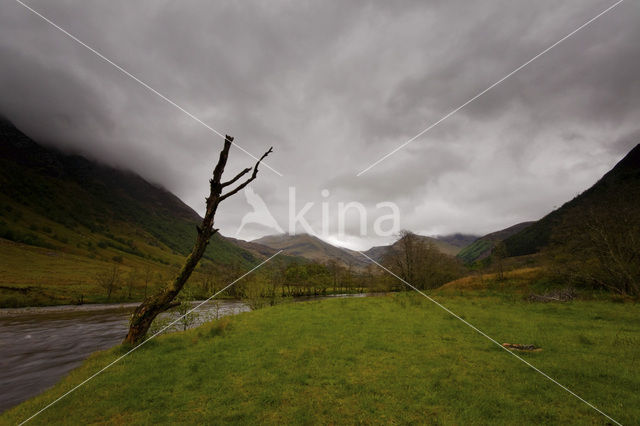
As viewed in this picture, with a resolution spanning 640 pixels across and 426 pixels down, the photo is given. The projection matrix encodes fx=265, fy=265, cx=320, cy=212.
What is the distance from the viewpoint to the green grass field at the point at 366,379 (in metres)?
7.55

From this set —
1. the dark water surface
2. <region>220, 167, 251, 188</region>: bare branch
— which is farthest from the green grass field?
<region>220, 167, 251, 188</region>: bare branch


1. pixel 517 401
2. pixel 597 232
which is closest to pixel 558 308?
pixel 597 232

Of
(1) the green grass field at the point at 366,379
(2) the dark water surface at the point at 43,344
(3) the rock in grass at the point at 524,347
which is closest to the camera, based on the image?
(1) the green grass field at the point at 366,379

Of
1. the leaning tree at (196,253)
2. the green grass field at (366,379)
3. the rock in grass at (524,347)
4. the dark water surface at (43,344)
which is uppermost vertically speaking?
the leaning tree at (196,253)

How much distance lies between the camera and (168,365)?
12.2 metres

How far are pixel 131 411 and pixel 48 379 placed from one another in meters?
13.5

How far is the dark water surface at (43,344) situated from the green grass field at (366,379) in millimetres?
3616

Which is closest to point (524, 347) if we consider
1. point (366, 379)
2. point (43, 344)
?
point (366, 379)

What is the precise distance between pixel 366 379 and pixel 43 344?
109ft

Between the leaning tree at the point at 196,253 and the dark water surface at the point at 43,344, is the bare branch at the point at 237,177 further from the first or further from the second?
the dark water surface at the point at 43,344

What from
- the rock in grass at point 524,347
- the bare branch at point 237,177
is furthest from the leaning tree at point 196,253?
the rock in grass at point 524,347

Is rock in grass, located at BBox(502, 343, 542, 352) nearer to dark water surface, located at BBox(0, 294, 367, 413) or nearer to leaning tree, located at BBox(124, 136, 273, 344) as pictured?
leaning tree, located at BBox(124, 136, 273, 344)

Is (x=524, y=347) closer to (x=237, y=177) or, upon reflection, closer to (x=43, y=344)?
(x=237, y=177)

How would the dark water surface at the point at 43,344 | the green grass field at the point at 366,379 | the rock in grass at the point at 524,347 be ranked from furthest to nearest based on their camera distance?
the dark water surface at the point at 43,344, the rock in grass at the point at 524,347, the green grass field at the point at 366,379
